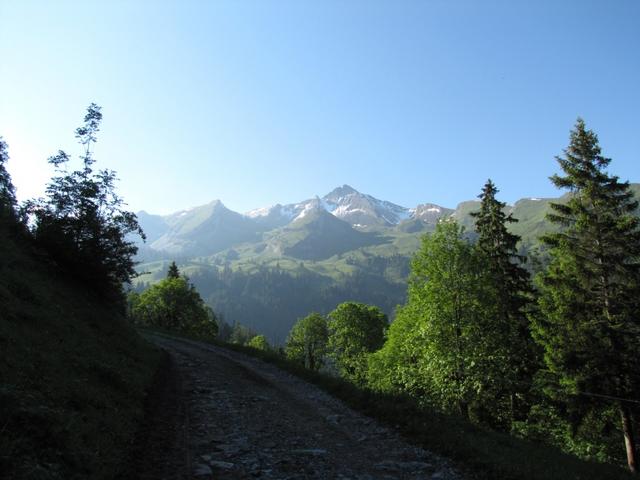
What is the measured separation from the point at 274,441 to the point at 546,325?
22.1m

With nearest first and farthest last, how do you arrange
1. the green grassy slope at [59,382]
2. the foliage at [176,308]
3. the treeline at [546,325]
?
the green grassy slope at [59,382] < the treeline at [546,325] < the foliage at [176,308]

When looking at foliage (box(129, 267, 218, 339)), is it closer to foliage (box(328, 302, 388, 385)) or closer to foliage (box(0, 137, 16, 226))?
foliage (box(328, 302, 388, 385))

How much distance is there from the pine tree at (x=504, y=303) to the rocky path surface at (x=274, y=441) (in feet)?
50.9

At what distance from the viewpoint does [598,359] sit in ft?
69.9

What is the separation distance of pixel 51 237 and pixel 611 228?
31.7 metres

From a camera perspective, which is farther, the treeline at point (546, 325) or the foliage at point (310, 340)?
the foliage at point (310, 340)

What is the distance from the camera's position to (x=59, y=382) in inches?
406

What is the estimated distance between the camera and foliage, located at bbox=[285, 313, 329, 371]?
8144 cm

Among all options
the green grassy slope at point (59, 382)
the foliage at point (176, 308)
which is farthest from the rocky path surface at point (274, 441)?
Answer: the foliage at point (176, 308)

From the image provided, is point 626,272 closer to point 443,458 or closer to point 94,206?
point 443,458

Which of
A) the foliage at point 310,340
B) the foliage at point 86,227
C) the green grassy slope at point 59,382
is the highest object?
the foliage at point 86,227

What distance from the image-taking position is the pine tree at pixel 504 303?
89.2 feet

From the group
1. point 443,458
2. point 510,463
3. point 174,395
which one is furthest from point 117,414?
point 510,463

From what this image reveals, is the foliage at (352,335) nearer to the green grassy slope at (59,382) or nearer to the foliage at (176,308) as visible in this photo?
the foliage at (176,308)
